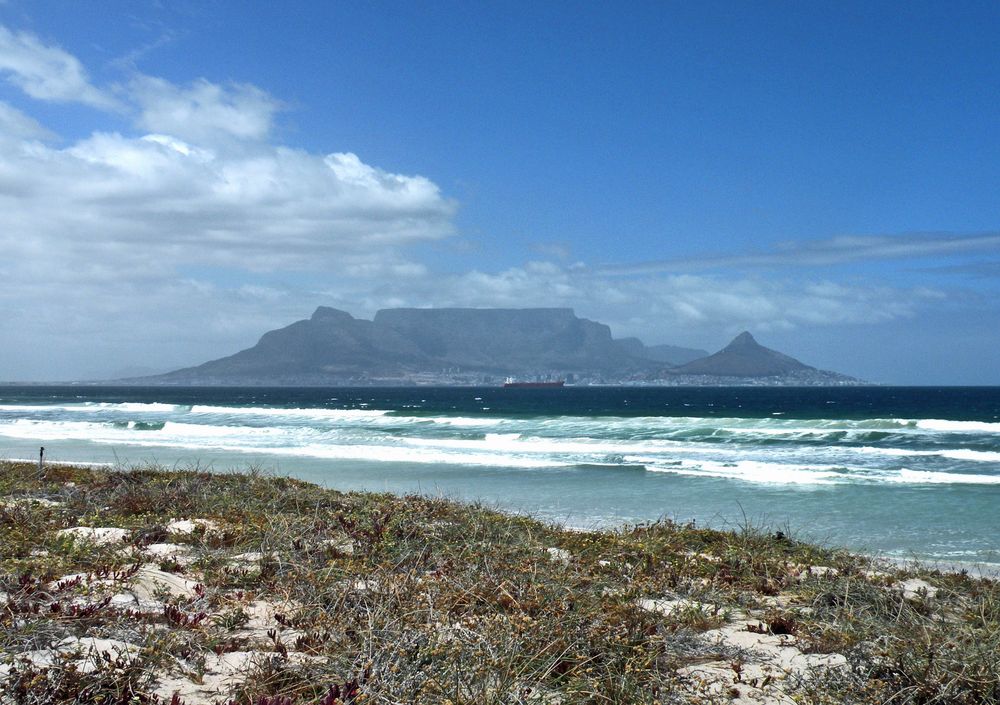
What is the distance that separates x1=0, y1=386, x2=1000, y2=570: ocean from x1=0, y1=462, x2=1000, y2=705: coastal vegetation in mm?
2857

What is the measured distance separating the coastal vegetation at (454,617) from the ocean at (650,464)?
9.37 feet

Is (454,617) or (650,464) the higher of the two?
(454,617)

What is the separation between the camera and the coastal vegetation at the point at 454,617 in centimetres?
446

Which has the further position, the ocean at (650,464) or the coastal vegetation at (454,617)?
the ocean at (650,464)

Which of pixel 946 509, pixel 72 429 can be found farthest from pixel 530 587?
pixel 72 429

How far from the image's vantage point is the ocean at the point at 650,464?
15062 mm

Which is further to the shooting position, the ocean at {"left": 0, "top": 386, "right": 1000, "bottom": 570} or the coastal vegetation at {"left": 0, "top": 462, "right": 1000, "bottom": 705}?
the ocean at {"left": 0, "top": 386, "right": 1000, "bottom": 570}

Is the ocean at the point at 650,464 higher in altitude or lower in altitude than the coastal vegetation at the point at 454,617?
lower

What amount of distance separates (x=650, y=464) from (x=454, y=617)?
2128cm

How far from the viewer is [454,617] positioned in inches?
Answer: 220

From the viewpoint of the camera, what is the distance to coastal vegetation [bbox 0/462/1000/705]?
4465 mm

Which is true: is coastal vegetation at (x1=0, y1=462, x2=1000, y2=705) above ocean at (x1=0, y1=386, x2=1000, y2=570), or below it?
above

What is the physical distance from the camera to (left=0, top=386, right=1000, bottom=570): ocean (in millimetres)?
15062

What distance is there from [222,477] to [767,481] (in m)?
14.9
